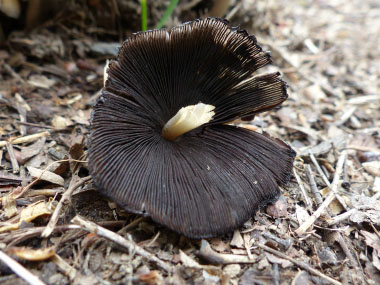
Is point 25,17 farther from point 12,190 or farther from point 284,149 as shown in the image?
point 284,149

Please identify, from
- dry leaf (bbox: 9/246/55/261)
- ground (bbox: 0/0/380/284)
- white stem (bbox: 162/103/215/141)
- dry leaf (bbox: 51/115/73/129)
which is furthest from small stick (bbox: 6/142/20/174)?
white stem (bbox: 162/103/215/141)

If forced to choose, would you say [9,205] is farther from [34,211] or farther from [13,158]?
[13,158]

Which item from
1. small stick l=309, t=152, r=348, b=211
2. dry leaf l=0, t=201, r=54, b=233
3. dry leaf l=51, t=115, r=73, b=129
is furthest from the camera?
dry leaf l=51, t=115, r=73, b=129

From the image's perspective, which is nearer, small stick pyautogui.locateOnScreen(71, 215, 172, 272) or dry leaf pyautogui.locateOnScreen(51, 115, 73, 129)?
small stick pyautogui.locateOnScreen(71, 215, 172, 272)

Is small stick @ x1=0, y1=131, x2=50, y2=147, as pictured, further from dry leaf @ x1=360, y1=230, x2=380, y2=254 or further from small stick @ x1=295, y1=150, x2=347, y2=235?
dry leaf @ x1=360, y1=230, x2=380, y2=254

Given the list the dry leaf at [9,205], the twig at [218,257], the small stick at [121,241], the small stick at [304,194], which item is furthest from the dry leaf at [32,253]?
the small stick at [304,194]

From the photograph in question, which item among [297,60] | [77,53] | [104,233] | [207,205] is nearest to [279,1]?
[297,60]
